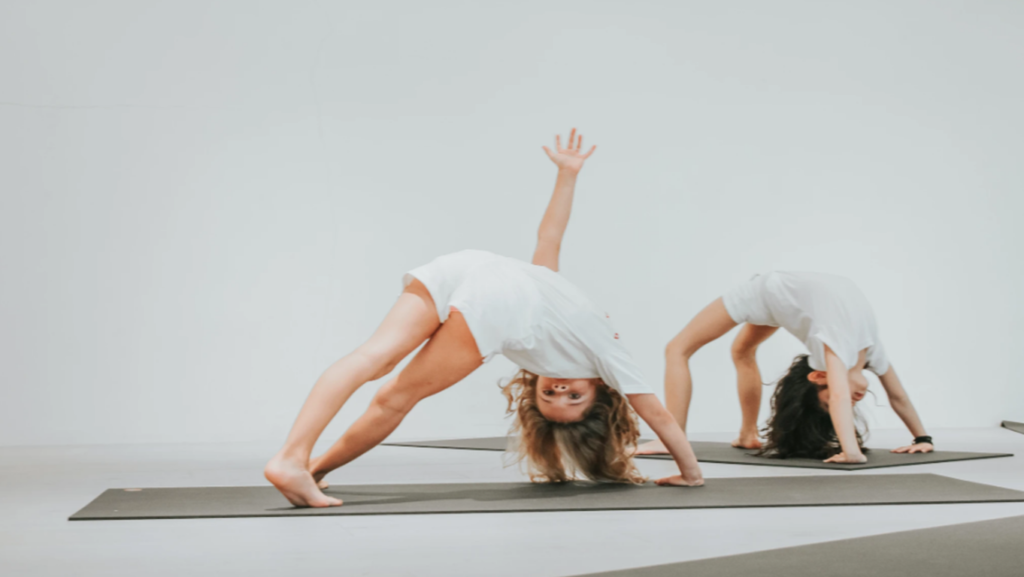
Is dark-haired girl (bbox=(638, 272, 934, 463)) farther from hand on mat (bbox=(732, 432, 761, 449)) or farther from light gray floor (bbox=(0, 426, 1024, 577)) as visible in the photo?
light gray floor (bbox=(0, 426, 1024, 577))

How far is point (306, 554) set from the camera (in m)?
1.79

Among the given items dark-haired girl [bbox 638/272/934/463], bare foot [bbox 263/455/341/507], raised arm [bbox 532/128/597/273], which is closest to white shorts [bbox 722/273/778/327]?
dark-haired girl [bbox 638/272/934/463]

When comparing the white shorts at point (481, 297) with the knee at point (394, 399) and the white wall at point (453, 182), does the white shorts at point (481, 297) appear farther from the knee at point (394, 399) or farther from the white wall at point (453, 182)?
the white wall at point (453, 182)

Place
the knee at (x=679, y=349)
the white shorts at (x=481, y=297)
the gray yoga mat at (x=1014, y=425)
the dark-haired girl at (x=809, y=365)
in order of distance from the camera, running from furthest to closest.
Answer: the gray yoga mat at (x=1014, y=425) < the knee at (x=679, y=349) < the dark-haired girl at (x=809, y=365) < the white shorts at (x=481, y=297)

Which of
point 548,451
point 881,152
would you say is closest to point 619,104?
point 881,152

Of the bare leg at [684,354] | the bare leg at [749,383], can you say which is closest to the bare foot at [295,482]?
the bare leg at [684,354]

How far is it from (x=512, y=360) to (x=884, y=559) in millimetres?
1121

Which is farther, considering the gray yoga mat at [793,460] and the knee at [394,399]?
the gray yoga mat at [793,460]

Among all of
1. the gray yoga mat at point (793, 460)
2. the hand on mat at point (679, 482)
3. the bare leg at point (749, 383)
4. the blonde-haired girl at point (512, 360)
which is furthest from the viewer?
the bare leg at point (749, 383)

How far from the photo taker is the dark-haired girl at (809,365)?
138 inches

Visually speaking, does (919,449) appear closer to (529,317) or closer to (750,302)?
(750,302)

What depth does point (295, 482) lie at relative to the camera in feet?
7.23

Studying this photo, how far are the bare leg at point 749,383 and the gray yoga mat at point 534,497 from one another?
1.13m

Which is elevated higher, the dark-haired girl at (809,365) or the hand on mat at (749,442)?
the dark-haired girl at (809,365)
